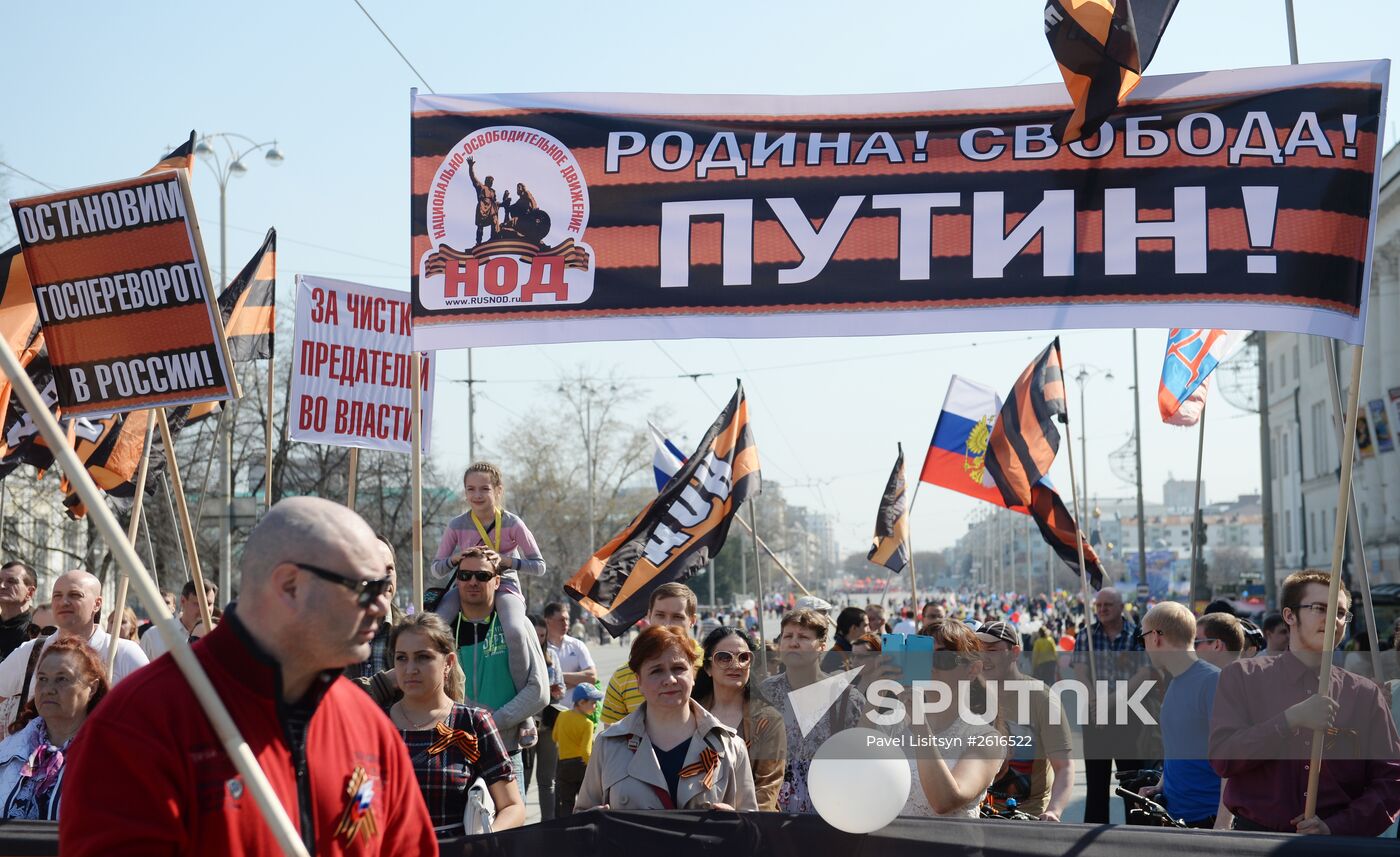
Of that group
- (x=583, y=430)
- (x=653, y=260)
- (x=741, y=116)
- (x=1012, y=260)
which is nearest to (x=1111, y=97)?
(x=1012, y=260)

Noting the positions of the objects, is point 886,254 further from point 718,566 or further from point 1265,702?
point 718,566

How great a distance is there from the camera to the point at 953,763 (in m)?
5.57

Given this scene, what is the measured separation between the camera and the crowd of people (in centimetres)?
256

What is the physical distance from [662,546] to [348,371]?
3360mm

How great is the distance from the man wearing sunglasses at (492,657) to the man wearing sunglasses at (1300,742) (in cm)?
292

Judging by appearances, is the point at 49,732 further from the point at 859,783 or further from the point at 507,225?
the point at 859,783

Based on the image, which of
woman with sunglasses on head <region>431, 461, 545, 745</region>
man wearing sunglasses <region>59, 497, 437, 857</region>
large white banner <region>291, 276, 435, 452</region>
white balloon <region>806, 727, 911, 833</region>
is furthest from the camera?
large white banner <region>291, 276, 435, 452</region>

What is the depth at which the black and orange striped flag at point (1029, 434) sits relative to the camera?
1469 cm

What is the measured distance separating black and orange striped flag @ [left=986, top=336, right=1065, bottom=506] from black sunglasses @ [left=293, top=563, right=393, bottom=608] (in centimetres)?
1253

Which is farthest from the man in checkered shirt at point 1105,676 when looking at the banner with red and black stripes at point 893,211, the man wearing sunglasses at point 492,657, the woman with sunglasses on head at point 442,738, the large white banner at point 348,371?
the large white banner at point 348,371

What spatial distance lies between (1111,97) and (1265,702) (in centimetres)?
250

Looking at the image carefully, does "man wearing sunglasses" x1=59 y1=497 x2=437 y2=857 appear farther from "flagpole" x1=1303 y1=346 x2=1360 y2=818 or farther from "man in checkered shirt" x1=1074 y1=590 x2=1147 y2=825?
"man in checkered shirt" x1=1074 y1=590 x2=1147 y2=825

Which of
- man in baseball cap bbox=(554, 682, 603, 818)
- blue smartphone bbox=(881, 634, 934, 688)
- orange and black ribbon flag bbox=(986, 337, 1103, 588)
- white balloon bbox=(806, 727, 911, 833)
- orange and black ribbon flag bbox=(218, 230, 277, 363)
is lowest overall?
man in baseball cap bbox=(554, 682, 603, 818)

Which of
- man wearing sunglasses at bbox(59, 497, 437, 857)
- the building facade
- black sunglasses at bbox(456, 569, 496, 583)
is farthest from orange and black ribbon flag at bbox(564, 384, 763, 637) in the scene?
the building facade
